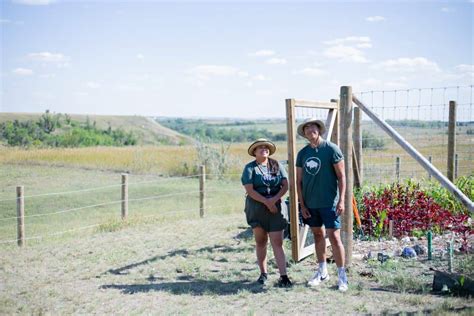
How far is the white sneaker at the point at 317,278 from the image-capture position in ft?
18.9

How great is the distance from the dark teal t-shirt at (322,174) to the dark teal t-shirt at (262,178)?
308 mm

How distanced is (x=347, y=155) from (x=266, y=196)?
124 cm

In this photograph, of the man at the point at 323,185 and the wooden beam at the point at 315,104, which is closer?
the man at the point at 323,185

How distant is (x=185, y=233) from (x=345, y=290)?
4400 mm

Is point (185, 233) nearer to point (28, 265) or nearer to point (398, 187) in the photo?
point (28, 265)

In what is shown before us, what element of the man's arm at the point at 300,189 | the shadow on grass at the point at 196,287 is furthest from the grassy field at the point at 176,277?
the man's arm at the point at 300,189

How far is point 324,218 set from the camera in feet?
18.4

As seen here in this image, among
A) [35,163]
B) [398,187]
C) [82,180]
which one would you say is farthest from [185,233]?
[82,180]

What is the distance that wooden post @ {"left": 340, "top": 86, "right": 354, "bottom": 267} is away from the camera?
6.30 metres

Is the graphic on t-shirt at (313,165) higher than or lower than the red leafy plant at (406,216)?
higher

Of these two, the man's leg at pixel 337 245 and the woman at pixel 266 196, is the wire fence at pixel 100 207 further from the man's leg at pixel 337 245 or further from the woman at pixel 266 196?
the man's leg at pixel 337 245

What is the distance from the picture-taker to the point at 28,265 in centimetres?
757

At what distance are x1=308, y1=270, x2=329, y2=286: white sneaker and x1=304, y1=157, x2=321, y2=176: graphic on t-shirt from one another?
115cm

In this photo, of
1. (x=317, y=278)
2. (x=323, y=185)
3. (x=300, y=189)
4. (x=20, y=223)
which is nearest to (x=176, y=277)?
(x=317, y=278)
